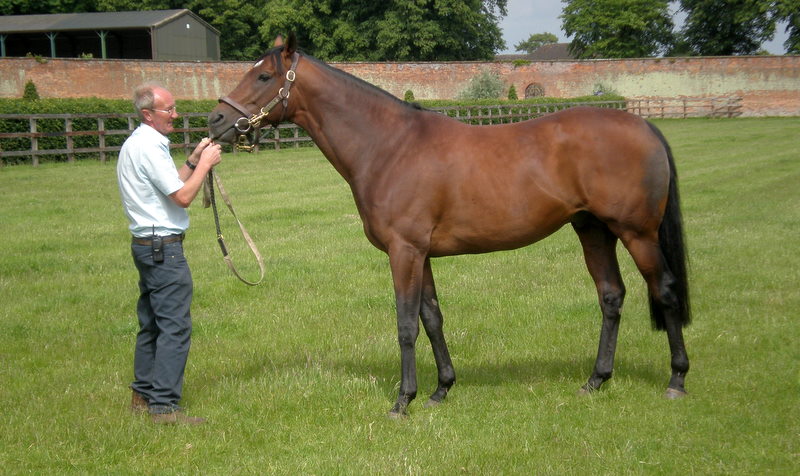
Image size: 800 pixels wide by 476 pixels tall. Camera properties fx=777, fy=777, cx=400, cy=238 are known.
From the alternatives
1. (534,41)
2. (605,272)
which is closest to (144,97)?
(605,272)

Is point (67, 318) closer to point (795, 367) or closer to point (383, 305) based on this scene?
point (383, 305)

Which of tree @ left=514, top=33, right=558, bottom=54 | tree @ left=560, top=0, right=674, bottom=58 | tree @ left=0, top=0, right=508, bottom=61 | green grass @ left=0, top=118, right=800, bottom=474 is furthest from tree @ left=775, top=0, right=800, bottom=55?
tree @ left=514, top=33, right=558, bottom=54

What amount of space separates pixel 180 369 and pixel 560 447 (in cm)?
248

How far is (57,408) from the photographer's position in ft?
17.5

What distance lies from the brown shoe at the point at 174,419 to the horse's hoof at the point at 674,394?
3193 millimetres

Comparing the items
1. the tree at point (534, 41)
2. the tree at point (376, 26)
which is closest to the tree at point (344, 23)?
the tree at point (376, 26)

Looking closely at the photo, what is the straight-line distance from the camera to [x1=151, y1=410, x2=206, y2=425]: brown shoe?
5.05 meters

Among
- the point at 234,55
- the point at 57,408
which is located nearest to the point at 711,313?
the point at 57,408

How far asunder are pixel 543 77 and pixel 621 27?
15.7m

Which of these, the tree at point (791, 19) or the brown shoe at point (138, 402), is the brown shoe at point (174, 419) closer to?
the brown shoe at point (138, 402)

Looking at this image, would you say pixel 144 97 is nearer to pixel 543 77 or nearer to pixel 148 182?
pixel 148 182

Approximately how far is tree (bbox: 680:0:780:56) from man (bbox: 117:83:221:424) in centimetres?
6414

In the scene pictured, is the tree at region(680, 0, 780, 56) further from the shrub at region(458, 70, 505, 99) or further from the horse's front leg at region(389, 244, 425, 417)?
the horse's front leg at region(389, 244, 425, 417)

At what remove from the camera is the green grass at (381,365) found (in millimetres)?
4574
